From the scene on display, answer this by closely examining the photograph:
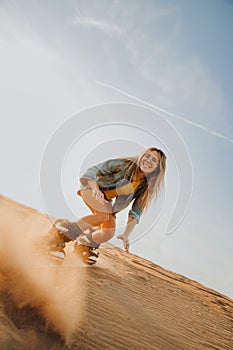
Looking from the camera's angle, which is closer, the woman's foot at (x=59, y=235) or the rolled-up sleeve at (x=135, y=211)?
the woman's foot at (x=59, y=235)

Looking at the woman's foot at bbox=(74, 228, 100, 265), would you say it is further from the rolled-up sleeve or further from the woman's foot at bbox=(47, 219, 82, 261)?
the rolled-up sleeve

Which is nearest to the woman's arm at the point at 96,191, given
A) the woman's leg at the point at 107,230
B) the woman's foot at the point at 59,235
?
the woman's leg at the point at 107,230

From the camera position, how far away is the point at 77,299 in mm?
2980

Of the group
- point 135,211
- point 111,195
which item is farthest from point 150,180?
point 111,195

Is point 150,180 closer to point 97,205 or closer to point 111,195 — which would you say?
point 111,195

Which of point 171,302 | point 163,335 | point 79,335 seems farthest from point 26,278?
point 171,302

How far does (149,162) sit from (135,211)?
686mm

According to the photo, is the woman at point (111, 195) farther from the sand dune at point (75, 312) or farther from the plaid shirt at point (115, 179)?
the sand dune at point (75, 312)

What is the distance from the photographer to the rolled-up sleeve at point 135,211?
3922 millimetres

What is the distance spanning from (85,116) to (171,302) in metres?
4.02

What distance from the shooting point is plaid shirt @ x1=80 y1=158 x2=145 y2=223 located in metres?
3.79

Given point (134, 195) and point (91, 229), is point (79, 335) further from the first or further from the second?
point (134, 195)

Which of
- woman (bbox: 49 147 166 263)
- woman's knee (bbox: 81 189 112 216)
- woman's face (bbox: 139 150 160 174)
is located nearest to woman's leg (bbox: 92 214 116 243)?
woman (bbox: 49 147 166 263)

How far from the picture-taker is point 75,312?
272 cm
